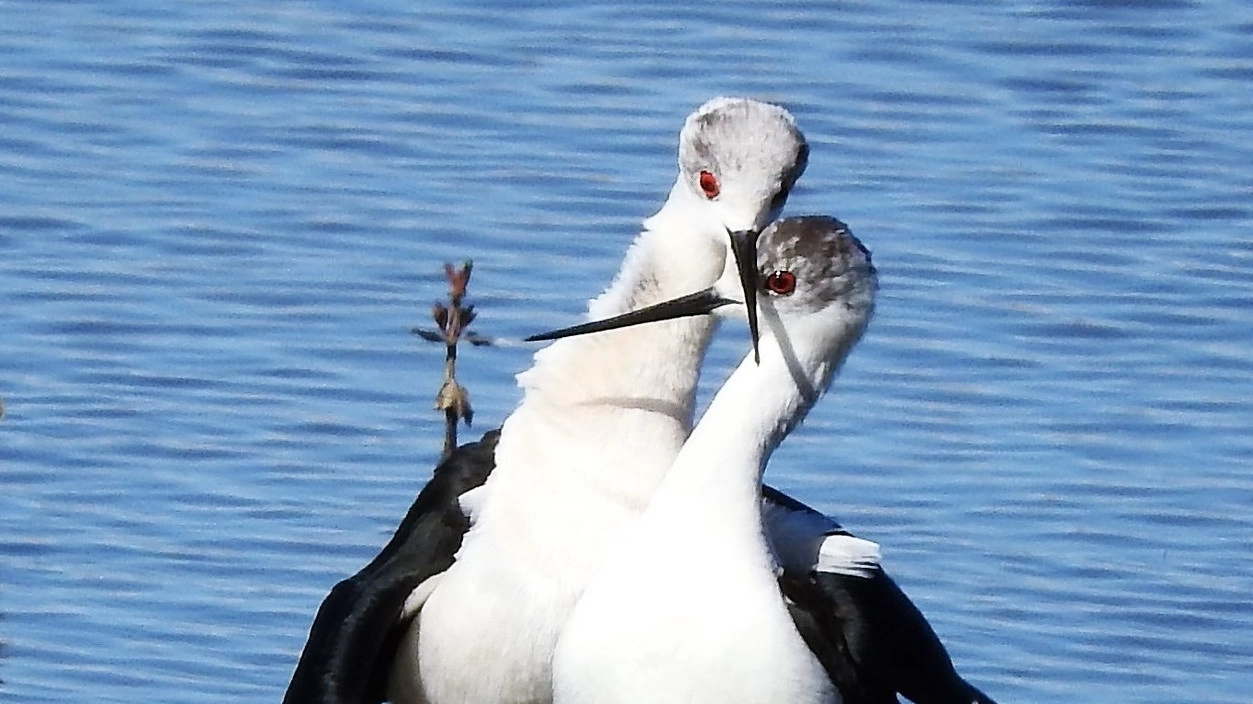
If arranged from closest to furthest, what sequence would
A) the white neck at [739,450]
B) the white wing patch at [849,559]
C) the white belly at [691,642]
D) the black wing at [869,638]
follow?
the white belly at [691,642] < the white neck at [739,450] < the black wing at [869,638] < the white wing patch at [849,559]

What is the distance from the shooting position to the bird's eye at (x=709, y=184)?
27.6 feet

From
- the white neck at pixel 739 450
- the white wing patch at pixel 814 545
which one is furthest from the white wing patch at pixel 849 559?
the white neck at pixel 739 450

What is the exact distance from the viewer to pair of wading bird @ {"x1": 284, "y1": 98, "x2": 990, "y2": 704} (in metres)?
7.73

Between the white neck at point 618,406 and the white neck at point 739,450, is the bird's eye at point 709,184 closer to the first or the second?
the white neck at point 618,406

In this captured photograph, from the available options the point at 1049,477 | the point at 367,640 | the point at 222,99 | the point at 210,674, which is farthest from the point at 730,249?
the point at 222,99

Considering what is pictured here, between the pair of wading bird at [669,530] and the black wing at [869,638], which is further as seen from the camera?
the black wing at [869,638]

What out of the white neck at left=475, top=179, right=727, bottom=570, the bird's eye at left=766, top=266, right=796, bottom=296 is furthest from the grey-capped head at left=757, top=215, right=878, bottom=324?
the white neck at left=475, top=179, right=727, bottom=570

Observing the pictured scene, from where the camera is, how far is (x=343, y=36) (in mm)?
15375

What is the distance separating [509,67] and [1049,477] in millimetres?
4209

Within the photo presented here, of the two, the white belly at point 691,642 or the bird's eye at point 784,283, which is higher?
the bird's eye at point 784,283

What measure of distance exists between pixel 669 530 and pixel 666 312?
55 centimetres

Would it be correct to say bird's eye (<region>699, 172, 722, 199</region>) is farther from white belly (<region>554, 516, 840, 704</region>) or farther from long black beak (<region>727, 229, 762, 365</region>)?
white belly (<region>554, 516, 840, 704</region>)

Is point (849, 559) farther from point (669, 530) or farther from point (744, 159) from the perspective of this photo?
point (744, 159)

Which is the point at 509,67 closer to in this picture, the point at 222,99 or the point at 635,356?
the point at 222,99
